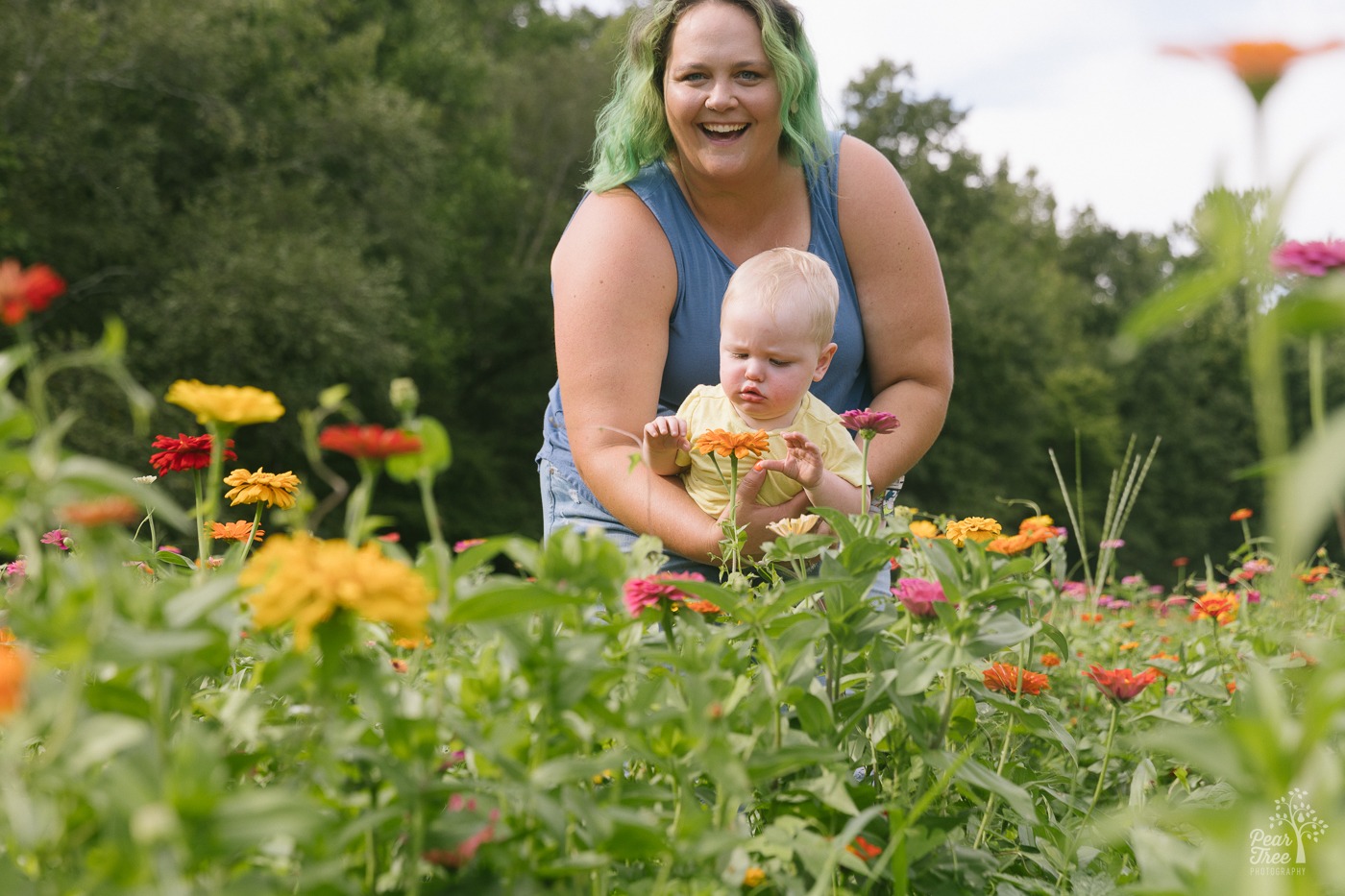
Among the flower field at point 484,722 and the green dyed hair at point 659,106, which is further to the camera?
the green dyed hair at point 659,106

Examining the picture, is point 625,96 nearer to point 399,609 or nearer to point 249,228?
point 399,609

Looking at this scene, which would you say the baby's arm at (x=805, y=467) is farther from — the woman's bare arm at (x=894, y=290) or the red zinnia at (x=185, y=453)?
the red zinnia at (x=185, y=453)

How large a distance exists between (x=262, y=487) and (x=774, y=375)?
104 cm

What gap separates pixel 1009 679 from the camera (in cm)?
157

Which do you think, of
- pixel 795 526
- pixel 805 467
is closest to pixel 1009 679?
pixel 795 526

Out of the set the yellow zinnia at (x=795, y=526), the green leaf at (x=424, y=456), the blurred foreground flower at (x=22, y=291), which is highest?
the blurred foreground flower at (x=22, y=291)

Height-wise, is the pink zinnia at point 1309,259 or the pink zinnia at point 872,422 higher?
the pink zinnia at point 1309,259

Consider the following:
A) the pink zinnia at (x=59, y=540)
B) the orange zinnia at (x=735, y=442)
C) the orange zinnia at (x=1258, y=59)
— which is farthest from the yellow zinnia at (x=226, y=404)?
the pink zinnia at (x=59, y=540)

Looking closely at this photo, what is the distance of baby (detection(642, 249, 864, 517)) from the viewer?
2141 millimetres

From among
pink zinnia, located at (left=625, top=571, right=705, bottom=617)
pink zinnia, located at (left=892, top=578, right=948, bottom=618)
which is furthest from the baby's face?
pink zinnia, located at (left=625, top=571, right=705, bottom=617)

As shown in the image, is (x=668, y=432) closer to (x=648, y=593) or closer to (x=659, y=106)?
(x=648, y=593)

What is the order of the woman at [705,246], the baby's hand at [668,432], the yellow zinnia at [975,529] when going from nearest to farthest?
the yellow zinnia at [975,529], the baby's hand at [668,432], the woman at [705,246]

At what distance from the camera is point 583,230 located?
240cm

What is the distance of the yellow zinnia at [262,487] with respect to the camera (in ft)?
4.42
